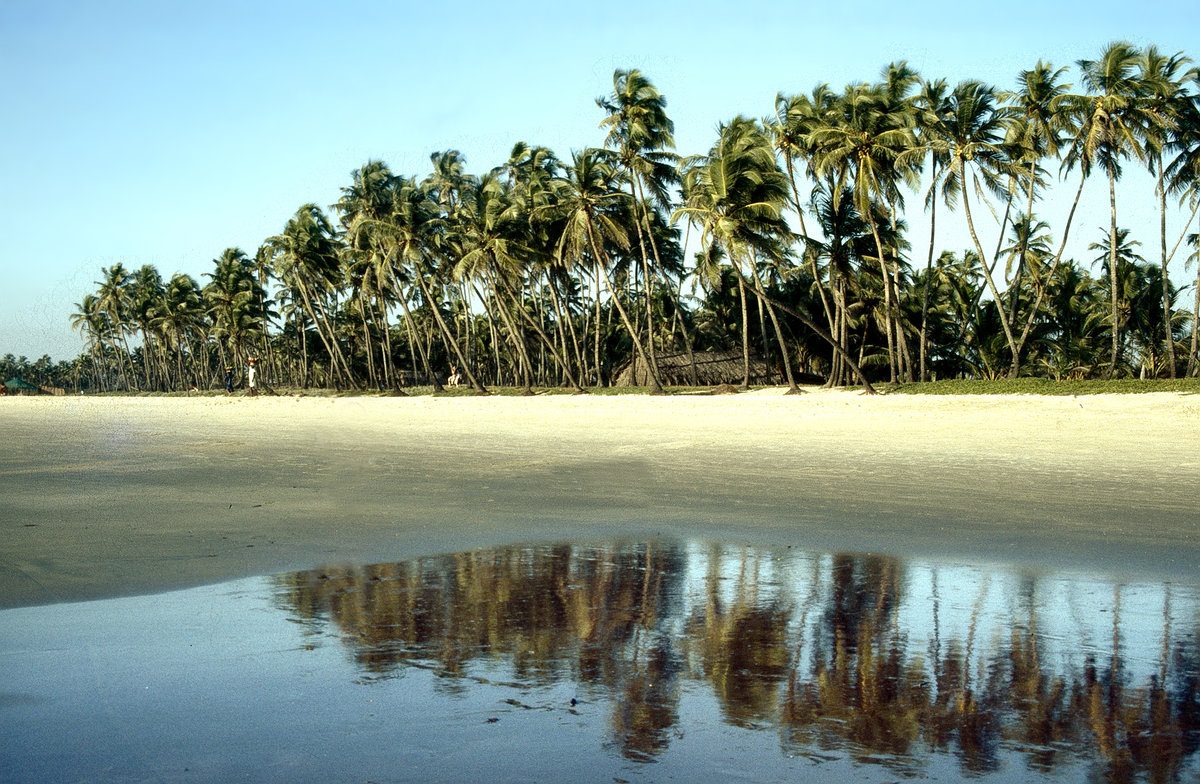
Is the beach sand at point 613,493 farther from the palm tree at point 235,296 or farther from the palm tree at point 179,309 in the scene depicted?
the palm tree at point 179,309

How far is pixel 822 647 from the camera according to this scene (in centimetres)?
473

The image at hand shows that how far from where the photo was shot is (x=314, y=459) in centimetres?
1433

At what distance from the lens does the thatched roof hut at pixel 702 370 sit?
4338 centimetres

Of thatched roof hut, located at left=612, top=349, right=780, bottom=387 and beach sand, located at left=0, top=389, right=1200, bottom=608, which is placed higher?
thatched roof hut, located at left=612, top=349, right=780, bottom=387

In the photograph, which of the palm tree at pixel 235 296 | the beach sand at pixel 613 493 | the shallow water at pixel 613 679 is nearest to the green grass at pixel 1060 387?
the beach sand at pixel 613 493

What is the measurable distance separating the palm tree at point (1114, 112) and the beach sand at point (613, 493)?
12694 millimetres

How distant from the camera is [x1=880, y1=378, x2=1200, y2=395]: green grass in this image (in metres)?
22.8

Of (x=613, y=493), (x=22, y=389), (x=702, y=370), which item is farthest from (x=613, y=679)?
(x=22, y=389)

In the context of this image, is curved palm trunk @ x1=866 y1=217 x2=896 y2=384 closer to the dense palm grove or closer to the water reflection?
the dense palm grove

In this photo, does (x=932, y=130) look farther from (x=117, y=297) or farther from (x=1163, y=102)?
(x=117, y=297)

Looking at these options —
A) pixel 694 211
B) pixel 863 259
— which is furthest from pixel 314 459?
pixel 863 259

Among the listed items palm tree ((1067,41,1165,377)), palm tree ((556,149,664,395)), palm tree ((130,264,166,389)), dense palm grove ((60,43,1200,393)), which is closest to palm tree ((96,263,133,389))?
palm tree ((130,264,166,389))

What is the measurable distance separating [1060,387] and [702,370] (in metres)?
21.0

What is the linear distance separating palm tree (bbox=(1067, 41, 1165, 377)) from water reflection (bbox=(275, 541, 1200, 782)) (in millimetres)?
27028
